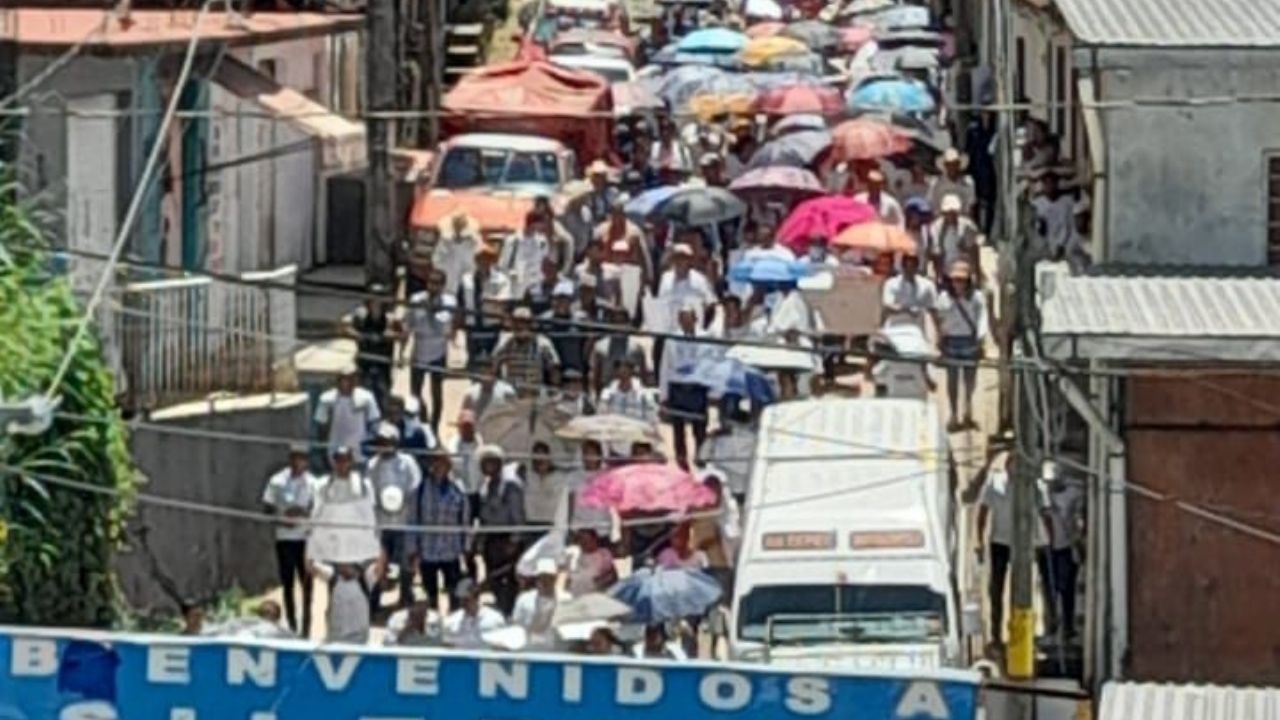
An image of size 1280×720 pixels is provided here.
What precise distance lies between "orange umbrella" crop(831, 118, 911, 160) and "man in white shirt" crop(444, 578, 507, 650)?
1533cm

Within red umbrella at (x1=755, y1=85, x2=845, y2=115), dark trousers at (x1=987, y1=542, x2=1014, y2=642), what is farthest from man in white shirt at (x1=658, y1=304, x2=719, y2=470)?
red umbrella at (x1=755, y1=85, x2=845, y2=115)

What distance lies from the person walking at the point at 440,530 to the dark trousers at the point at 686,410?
237 cm

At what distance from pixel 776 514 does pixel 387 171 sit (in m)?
10.2

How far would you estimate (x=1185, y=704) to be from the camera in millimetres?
18359

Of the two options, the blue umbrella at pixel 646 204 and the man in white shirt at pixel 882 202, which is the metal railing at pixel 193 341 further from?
the blue umbrella at pixel 646 204

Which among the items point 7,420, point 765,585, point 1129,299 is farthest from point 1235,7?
point 7,420

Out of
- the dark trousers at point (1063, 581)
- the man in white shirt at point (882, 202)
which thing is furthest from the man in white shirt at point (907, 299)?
the dark trousers at point (1063, 581)

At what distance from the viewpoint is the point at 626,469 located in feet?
78.4

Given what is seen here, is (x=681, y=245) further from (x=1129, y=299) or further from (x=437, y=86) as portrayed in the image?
(x=437, y=86)

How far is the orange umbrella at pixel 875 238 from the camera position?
100 ft

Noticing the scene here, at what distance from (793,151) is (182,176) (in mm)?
7936

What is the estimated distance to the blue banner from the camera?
1345 centimetres

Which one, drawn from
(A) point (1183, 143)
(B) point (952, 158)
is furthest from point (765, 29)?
(A) point (1183, 143)

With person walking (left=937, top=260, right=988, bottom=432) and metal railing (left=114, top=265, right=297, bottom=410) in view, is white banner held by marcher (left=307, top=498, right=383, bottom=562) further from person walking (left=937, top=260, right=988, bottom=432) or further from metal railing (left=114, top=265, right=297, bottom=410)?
person walking (left=937, top=260, right=988, bottom=432)
